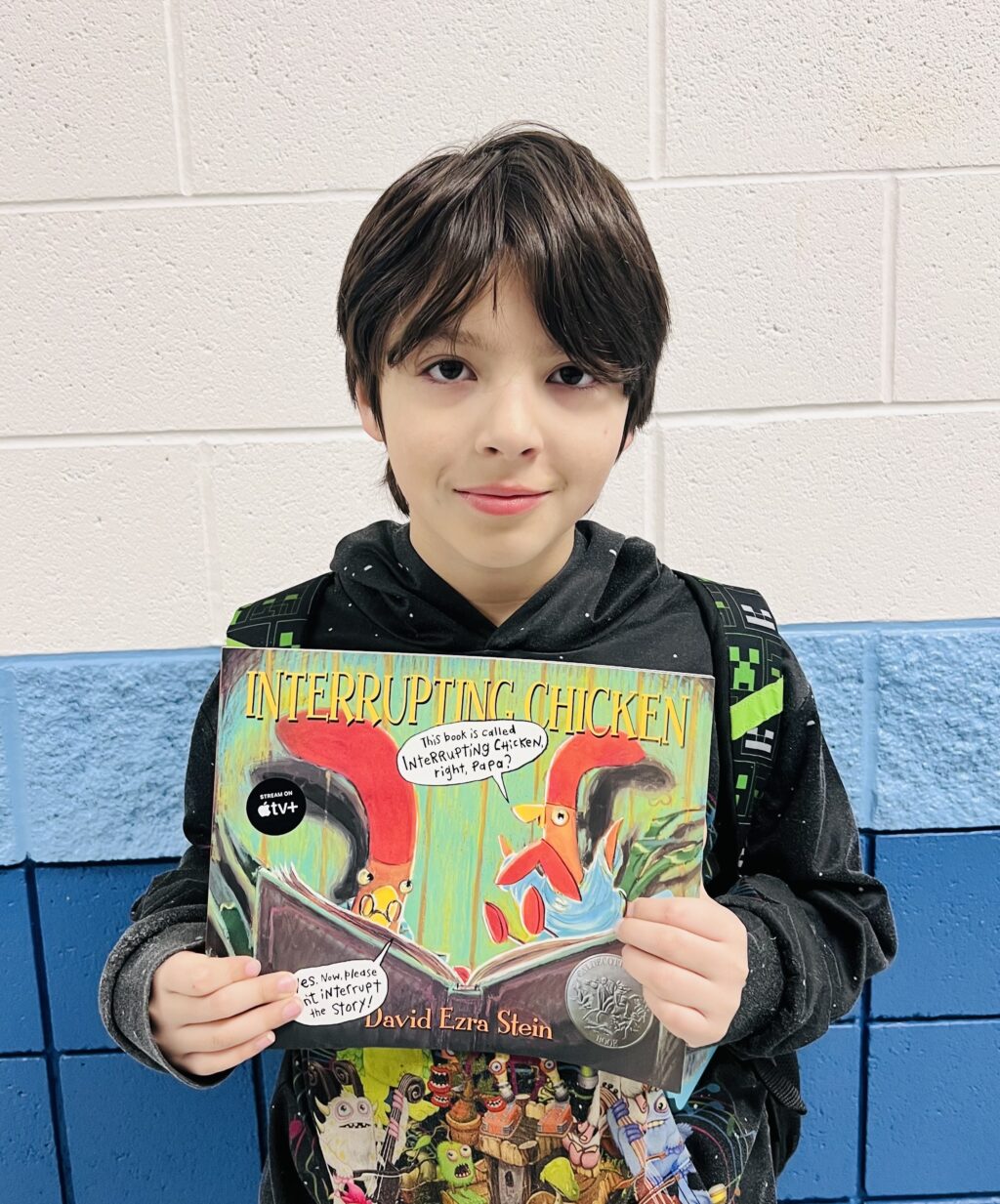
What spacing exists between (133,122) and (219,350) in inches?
10.9

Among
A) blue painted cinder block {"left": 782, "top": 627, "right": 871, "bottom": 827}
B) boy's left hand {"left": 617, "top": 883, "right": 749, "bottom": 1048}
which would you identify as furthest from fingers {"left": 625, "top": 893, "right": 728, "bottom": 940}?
blue painted cinder block {"left": 782, "top": 627, "right": 871, "bottom": 827}

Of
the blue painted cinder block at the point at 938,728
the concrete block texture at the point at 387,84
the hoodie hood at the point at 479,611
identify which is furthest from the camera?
the blue painted cinder block at the point at 938,728

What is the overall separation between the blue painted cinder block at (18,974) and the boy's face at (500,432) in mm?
839

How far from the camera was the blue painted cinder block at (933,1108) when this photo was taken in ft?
4.46

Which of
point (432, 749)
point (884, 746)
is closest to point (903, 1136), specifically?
point (884, 746)

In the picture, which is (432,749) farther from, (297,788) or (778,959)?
(778,959)

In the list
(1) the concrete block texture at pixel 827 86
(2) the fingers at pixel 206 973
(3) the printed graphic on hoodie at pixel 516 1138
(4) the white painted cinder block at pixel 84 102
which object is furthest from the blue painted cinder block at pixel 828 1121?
(4) the white painted cinder block at pixel 84 102

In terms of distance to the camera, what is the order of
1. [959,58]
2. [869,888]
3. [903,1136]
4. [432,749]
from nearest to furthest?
[432,749]
[869,888]
[959,58]
[903,1136]

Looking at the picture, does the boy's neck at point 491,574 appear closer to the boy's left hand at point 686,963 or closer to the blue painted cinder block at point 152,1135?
the boy's left hand at point 686,963

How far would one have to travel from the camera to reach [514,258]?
78 cm

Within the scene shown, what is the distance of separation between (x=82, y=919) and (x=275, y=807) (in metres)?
0.67

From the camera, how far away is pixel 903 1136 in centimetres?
139

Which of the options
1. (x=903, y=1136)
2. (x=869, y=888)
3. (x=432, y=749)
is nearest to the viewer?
(x=432, y=749)

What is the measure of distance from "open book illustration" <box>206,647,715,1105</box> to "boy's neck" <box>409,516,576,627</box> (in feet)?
0.44
